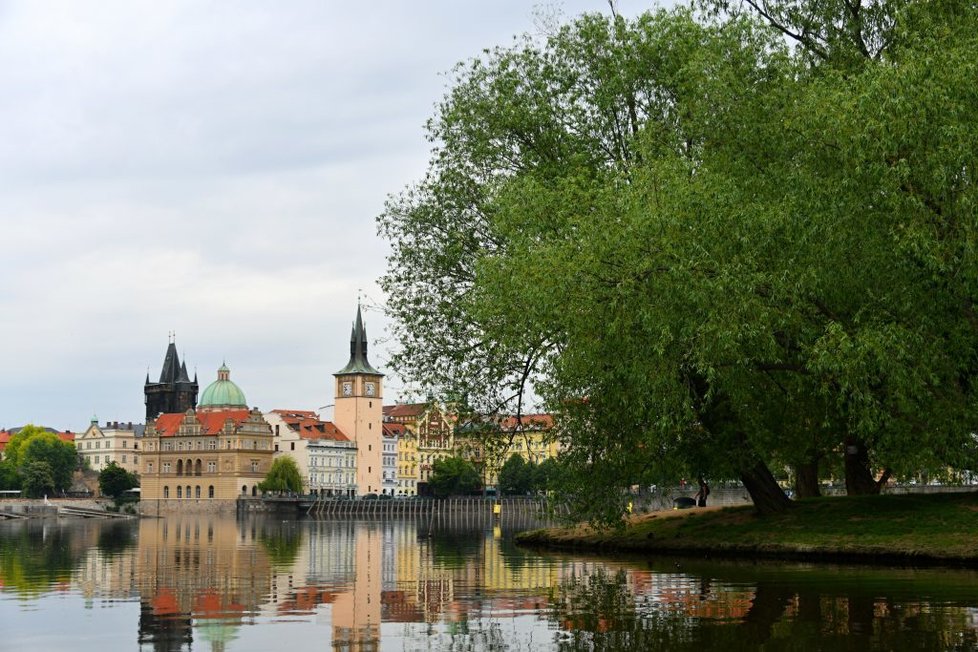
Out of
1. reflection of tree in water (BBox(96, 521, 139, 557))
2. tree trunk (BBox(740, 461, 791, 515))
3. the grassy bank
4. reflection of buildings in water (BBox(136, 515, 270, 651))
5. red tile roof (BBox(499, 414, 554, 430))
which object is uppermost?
red tile roof (BBox(499, 414, 554, 430))

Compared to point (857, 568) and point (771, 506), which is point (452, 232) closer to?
point (771, 506)

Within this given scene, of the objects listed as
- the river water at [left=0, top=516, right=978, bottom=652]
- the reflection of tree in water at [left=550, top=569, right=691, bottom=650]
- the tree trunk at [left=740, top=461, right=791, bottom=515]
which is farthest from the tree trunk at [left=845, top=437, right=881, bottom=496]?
the reflection of tree in water at [left=550, top=569, right=691, bottom=650]

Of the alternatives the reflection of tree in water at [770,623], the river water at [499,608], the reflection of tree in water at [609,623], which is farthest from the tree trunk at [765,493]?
the reflection of tree in water at [770,623]

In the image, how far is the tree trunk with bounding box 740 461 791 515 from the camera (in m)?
41.5

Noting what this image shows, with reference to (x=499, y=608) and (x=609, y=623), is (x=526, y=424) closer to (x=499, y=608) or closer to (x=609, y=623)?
(x=499, y=608)

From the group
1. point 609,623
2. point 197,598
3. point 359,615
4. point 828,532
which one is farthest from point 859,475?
point 359,615

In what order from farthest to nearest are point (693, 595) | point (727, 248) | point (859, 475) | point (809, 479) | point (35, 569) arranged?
point (809, 479) < point (859, 475) < point (35, 569) < point (727, 248) < point (693, 595)

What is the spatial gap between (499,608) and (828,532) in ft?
56.2

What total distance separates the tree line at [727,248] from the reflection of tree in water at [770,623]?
286 inches

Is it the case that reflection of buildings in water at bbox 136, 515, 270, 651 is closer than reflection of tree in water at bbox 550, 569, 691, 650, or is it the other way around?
reflection of tree in water at bbox 550, 569, 691, 650

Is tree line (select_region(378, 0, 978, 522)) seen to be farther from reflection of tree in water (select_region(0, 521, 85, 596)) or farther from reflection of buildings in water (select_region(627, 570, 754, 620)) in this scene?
reflection of tree in water (select_region(0, 521, 85, 596))

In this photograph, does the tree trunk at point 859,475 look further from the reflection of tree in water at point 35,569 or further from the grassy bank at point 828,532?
the reflection of tree in water at point 35,569

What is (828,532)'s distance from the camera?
3609cm

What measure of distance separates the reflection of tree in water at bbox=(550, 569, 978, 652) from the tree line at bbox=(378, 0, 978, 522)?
725cm
